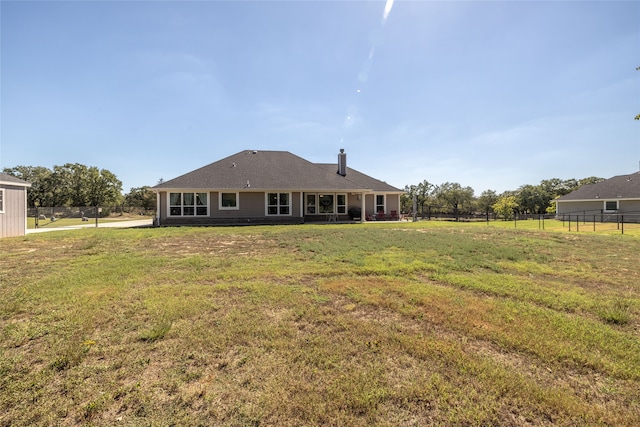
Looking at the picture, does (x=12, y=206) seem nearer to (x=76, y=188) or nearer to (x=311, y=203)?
(x=311, y=203)

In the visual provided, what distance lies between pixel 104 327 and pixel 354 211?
19.6 meters

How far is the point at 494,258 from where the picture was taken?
780 cm

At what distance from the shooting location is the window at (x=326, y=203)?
72.0 feet

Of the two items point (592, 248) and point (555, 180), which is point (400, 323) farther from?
point (555, 180)

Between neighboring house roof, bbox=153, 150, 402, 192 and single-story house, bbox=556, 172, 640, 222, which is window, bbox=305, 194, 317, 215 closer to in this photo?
neighboring house roof, bbox=153, 150, 402, 192

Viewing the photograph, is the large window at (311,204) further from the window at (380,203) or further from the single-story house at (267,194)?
the window at (380,203)

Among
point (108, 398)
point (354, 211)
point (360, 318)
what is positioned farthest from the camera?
point (354, 211)

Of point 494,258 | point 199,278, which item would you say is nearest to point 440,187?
point 494,258

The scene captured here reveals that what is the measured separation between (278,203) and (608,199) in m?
33.4

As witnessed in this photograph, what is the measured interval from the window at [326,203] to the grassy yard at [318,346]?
613 inches

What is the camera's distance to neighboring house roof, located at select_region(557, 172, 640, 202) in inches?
1120

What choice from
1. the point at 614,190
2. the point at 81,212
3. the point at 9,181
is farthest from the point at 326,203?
the point at 81,212

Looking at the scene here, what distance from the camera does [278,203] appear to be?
2064 centimetres

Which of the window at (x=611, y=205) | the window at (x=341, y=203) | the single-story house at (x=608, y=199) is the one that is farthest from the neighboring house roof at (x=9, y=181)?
the window at (x=611, y=205)
